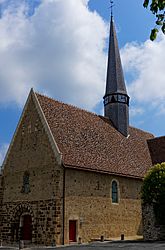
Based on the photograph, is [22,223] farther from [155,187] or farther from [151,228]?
[155,187]

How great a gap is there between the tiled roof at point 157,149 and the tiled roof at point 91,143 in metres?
0.58

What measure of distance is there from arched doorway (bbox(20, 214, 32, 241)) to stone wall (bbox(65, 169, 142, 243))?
2.91m

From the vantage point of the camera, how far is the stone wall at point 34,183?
20047mm

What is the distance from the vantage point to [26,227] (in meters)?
21.7

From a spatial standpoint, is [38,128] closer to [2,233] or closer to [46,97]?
[46,97]

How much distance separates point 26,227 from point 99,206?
4885 mm

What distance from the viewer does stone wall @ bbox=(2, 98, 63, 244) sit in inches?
789

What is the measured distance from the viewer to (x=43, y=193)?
831 inches

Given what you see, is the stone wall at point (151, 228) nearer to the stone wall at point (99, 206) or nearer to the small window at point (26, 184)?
the stone wall at point (99, 206)

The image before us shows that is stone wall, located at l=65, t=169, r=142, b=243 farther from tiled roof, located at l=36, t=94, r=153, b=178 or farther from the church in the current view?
tiled roof, located at l=36, t=94, r=153, b=178

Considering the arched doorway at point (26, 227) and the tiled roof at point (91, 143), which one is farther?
the tiled roof at point (91, 143)

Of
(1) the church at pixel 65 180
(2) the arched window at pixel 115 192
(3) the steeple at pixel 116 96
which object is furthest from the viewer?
(3) the steeple at pixel 116 96

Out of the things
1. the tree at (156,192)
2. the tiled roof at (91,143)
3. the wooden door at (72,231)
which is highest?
the tiled roof at (91,143)

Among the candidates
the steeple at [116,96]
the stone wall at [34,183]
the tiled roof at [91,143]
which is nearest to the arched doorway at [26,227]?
the stone wall at [34,183]
